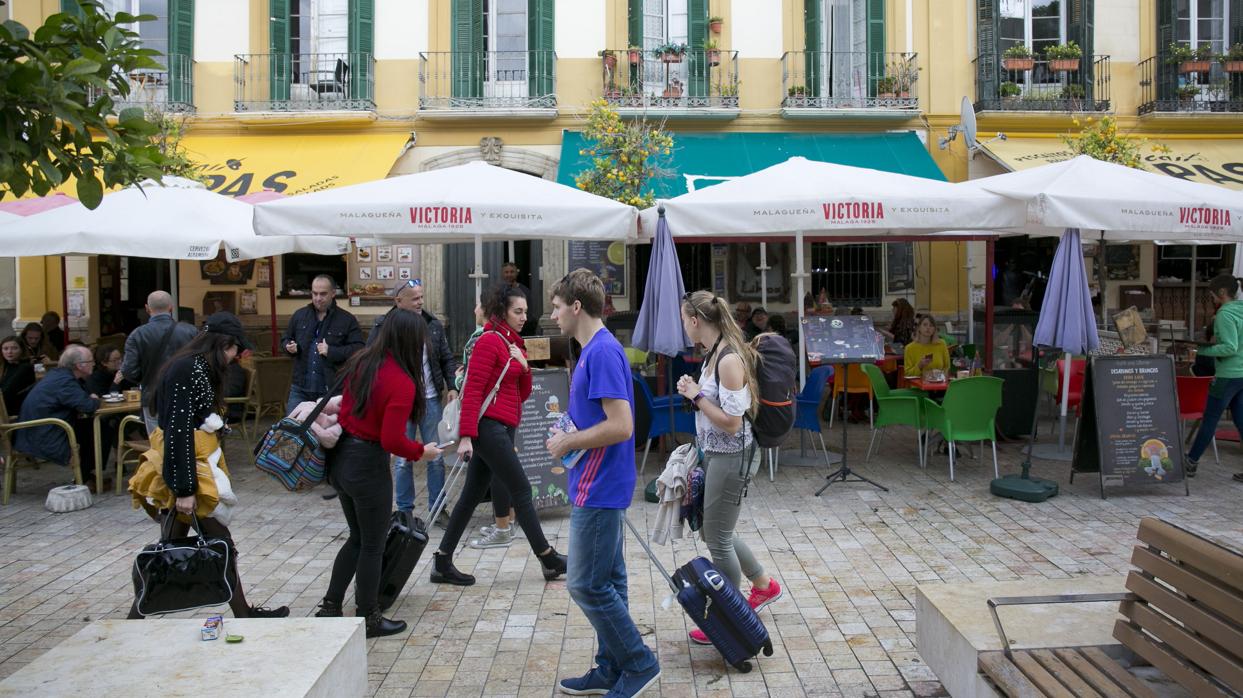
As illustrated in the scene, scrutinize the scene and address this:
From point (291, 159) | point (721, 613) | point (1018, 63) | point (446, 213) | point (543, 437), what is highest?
point (1018, 63)

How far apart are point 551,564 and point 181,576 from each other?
6.36 ft

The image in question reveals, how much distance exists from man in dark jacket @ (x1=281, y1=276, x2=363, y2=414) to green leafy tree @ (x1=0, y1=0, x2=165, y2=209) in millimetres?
4248

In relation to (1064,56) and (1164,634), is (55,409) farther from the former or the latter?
(1064,56)

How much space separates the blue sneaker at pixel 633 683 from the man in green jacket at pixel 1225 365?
6121 mm

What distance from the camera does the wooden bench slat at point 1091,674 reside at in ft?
9.90

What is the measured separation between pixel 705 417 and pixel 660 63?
11.6 metres

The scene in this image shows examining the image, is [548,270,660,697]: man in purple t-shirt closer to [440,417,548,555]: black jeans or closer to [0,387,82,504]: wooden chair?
[440,417,548,555]: black jeans

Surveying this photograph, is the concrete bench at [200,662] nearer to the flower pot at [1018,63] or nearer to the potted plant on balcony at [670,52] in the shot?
the potted plant on balcony at [670,52]

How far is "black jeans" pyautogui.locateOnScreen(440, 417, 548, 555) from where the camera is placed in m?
5.49

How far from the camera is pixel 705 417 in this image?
14.9ft

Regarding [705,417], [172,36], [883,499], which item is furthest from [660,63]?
[705,417]

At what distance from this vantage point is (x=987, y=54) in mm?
15281

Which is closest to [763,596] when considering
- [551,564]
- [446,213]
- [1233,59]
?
[551,564]

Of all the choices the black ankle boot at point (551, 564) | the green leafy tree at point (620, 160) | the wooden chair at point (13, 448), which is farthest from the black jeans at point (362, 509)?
the green leafy tree at point (620, 160)
